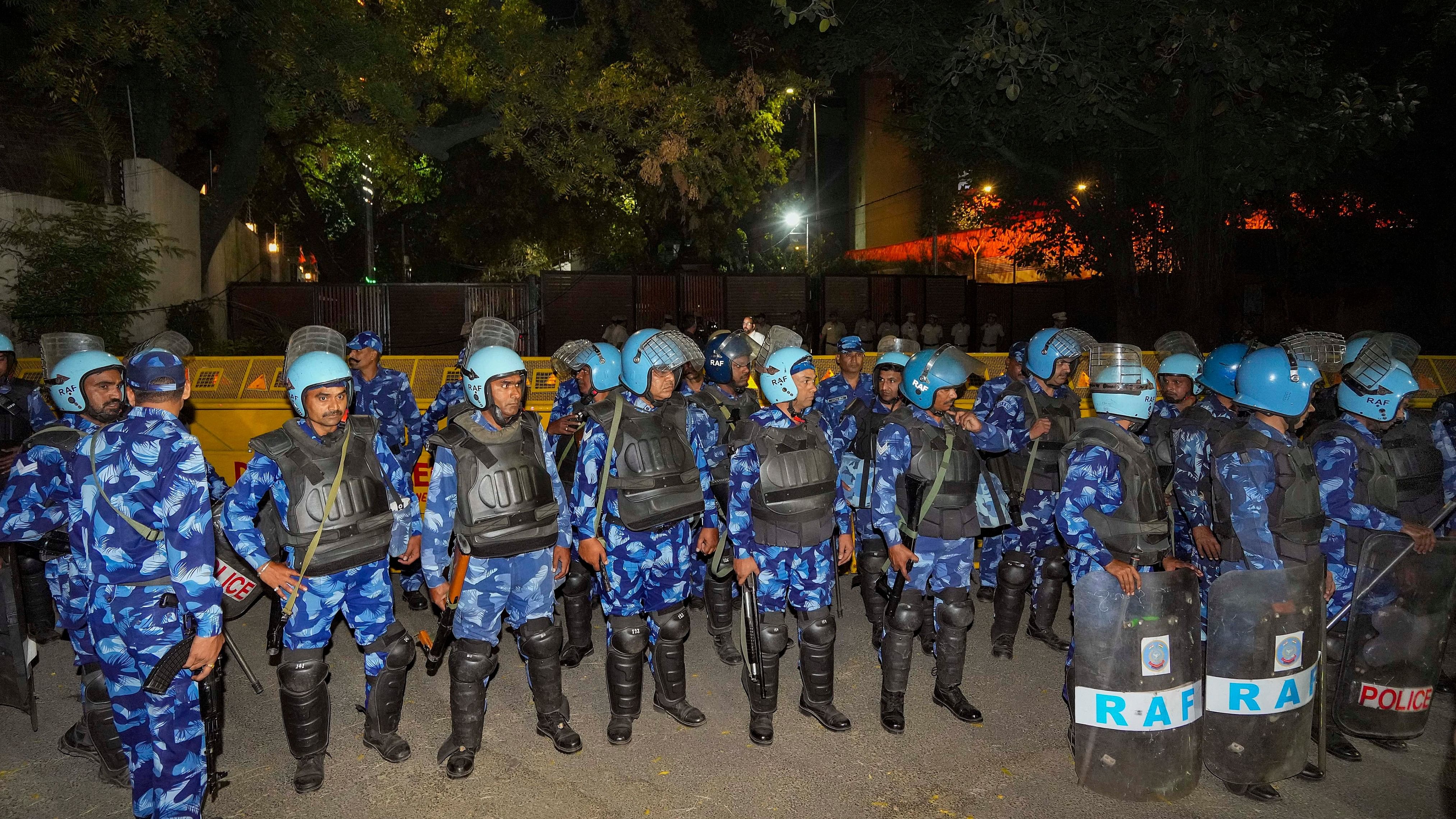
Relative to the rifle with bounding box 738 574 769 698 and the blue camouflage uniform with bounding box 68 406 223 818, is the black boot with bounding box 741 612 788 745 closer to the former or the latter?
the rifle with bounding box 738 574 769 698

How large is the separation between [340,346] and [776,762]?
4257 mm

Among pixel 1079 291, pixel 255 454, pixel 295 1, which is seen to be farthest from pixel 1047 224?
→ pixel 255 454

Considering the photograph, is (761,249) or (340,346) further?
(761,249)

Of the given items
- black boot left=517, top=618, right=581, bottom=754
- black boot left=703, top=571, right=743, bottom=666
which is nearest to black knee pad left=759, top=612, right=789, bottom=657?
black boot left=517, top=618, right=581, bottom=754

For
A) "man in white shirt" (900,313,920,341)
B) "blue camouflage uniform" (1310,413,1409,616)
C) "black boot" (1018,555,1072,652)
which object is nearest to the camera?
"blue camouflage uniform" (1310,413,1409,616)

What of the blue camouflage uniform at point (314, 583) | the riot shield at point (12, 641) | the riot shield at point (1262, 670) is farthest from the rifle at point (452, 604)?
the riot shield at point (1262, 670)

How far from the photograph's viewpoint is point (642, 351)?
5.25 metres

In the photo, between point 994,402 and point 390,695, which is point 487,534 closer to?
point 390,695

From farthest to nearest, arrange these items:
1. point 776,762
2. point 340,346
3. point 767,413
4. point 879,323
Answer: point 879,323, point 340,346, point 767,413, point 776,762

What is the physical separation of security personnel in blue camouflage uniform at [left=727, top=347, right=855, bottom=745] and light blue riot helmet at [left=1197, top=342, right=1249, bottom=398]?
3.20 metres

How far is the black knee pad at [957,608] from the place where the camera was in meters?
5.20

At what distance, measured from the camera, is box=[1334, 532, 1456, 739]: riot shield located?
4.71m

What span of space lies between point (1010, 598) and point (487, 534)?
3735mm

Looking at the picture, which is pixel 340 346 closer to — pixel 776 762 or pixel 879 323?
pixel 776 762
